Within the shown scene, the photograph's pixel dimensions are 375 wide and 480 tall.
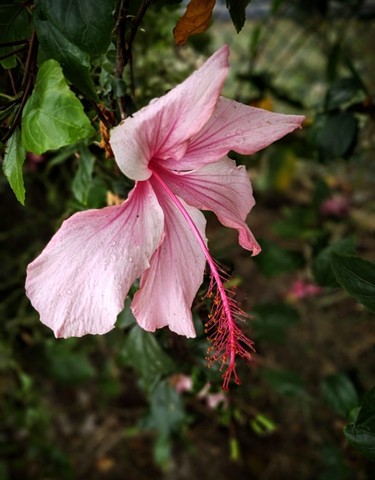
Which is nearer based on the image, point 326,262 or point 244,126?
point 244,126

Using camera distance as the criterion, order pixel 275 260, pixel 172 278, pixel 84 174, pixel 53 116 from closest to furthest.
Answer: pixel 53 116 → pixel 172 278 → pixel 84 174 → pixel 275 260

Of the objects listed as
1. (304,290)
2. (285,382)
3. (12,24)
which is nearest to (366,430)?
(12,24)

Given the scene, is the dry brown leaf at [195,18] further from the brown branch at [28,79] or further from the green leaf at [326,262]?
the green leaf at [326,262]

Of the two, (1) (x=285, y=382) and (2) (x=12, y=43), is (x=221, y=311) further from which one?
(1) (x=285, y=382)

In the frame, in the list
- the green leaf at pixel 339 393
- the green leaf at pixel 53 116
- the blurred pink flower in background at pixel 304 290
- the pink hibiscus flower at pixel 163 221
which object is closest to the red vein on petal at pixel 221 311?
the pink hibiscus flower at pixel 163 221

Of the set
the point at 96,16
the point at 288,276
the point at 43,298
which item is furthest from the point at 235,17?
the point at 288,276

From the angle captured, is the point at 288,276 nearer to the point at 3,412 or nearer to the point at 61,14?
the point at 3,412

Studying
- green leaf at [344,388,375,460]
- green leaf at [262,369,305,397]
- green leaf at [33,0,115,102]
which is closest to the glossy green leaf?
green leaf at [33,0,115,102]
